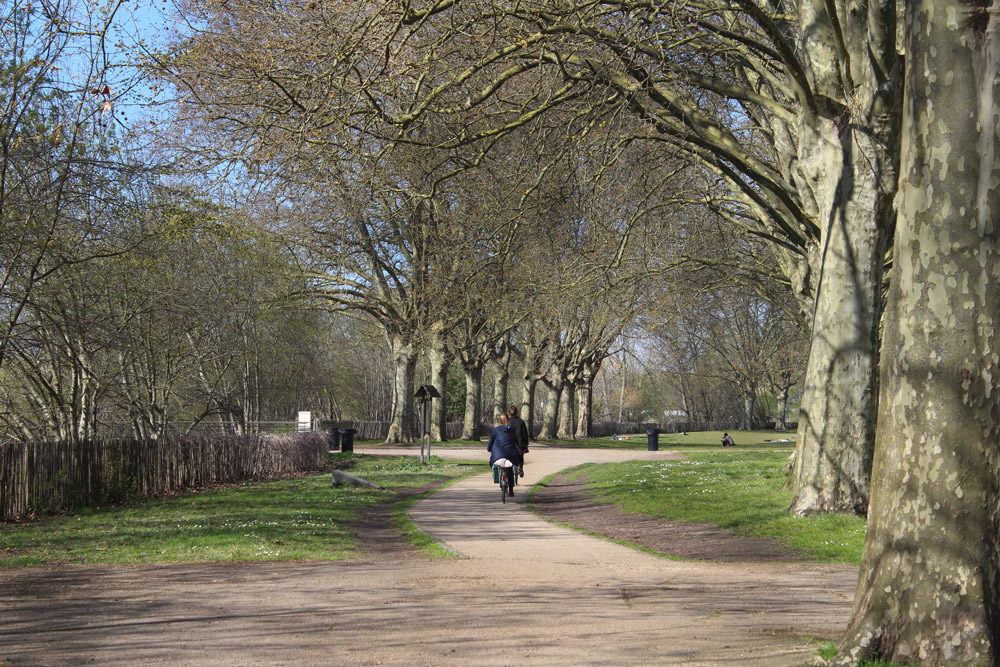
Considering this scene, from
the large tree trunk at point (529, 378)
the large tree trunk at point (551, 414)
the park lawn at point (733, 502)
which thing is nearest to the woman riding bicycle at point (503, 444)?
the park lawn at point (733, 502)

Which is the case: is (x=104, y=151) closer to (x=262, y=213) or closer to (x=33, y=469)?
(x=33, y=469)

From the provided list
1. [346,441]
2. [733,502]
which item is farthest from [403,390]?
[733,502]

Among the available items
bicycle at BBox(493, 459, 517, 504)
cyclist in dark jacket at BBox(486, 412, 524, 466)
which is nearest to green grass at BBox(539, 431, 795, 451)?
bicycle at BBox(493, 459, 517, 504)

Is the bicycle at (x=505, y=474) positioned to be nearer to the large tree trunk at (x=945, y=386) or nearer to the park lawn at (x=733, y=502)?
the park lawn at (x=733, y=502)

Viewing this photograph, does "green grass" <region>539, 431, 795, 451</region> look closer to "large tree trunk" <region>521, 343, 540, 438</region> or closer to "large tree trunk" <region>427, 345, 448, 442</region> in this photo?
"large tree trunk" <region>521, 343, 540, 438</region>

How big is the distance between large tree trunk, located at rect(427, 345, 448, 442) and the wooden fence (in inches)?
625

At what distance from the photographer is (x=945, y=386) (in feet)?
16.9

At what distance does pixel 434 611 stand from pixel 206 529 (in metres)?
6.78

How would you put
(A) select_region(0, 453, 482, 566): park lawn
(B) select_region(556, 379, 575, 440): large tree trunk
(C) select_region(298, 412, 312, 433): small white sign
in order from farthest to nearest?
(B) select_region(556, 379, 575, 440): large tree trunk, (C) select_region(298, 412, 312, 433): small white sign, (A) select_region(0, 453, 482, 566): park lawn

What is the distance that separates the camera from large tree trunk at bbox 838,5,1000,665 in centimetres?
500

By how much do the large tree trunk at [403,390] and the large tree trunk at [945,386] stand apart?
1388 inches

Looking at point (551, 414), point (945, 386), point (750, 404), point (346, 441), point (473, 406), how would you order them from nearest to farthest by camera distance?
point (945, 386) → point (346, 441) → point (473, 406) → point (551, 414) → point (750, 404)

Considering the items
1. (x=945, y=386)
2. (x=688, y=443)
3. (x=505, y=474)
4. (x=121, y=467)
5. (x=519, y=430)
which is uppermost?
(x=945, y=386)

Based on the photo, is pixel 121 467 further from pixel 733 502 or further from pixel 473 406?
pixel 473 406
